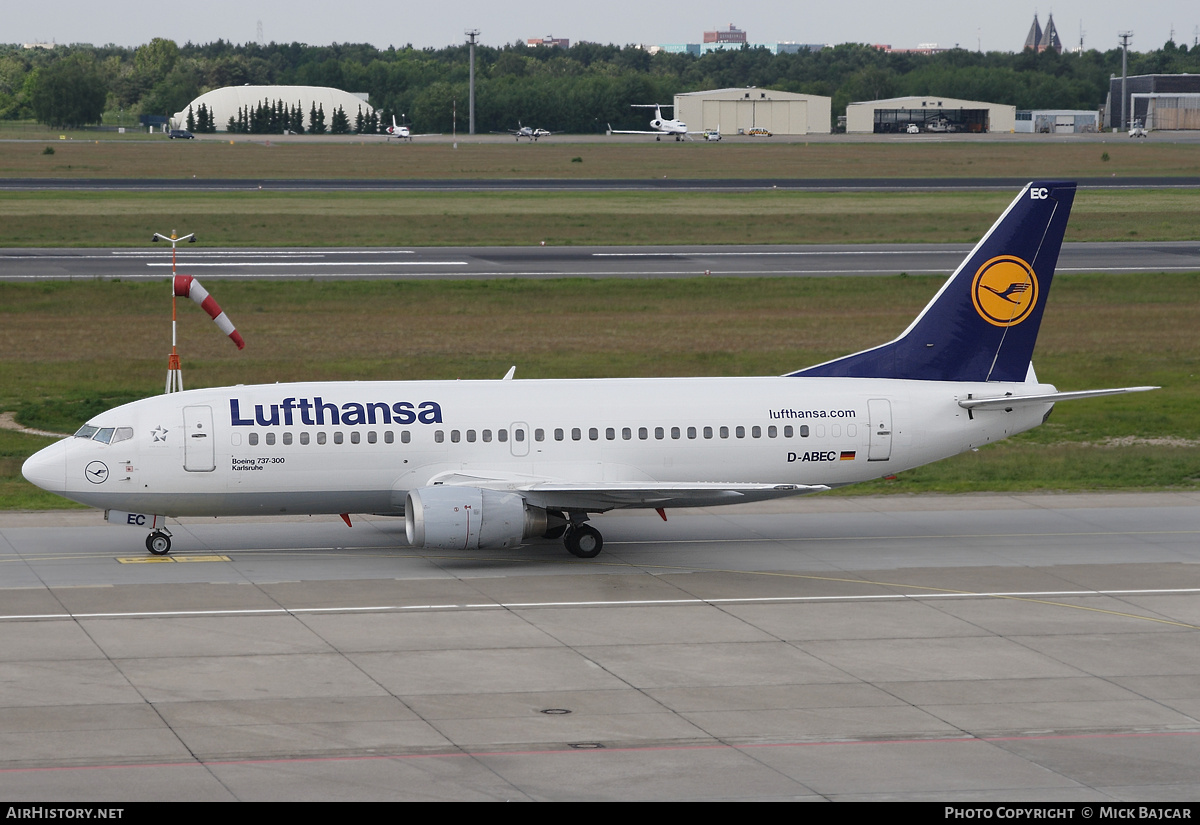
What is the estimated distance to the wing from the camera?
99.2ft

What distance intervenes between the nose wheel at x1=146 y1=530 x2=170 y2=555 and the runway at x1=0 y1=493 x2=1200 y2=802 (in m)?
0.51

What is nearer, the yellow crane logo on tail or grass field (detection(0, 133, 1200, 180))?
the yellow crane logo on tail

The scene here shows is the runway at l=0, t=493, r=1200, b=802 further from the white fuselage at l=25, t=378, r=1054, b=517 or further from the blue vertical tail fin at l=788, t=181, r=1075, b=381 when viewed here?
the blue vertical tail fin at l=788, t=181, r=1075, b=381

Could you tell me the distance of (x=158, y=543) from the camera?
31859 mm

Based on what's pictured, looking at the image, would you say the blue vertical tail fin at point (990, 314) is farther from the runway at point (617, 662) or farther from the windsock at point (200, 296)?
the windsock at point (200, 296)

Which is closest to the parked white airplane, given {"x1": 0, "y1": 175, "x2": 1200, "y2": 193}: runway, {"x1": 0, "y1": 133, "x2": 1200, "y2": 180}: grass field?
{"x1": 0, "y1": 175, "x2": 1200, "y2": 193}: runway

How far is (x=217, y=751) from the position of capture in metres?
19.5

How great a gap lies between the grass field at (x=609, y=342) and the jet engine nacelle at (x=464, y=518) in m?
12.9

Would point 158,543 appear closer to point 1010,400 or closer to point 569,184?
point 1010,400

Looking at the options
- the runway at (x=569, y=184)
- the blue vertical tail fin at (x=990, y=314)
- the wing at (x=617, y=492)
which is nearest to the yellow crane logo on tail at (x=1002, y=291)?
the blue vertical tail fin at (x=990, y=314)

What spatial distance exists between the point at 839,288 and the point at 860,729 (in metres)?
54.1

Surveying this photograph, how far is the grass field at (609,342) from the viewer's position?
4416 centimetres

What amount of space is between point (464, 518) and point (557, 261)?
54.0 metres
